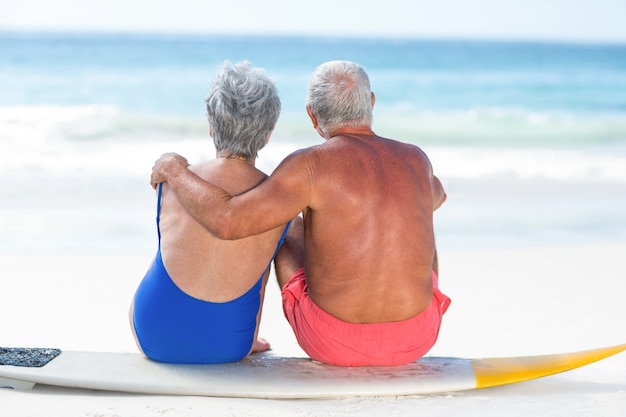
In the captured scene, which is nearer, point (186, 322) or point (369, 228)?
point (369, 228)

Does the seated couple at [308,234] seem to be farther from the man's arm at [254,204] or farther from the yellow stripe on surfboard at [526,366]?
the yellow stripe on surfboard at [526,366]

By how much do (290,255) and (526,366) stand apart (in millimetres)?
926

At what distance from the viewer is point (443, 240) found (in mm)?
6234

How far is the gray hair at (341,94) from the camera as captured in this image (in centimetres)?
298

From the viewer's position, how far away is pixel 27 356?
124 inches

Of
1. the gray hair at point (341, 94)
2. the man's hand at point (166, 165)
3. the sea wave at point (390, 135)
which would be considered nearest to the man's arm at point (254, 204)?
the man's hand at point (166, 165)

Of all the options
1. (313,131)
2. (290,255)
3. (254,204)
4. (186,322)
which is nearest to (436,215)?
(290,255)

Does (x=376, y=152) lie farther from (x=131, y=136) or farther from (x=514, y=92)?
(x=514, y=92)

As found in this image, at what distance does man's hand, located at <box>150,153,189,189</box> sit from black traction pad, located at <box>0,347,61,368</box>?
74cm

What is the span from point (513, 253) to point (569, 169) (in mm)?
5080

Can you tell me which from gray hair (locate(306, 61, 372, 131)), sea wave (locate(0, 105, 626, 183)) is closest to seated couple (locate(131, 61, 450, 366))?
gray hair (locate(306, 61, 372, 131))

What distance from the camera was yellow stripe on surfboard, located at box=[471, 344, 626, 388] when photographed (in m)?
3.04

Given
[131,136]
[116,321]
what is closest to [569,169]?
[131,136]

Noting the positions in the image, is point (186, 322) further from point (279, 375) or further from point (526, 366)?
point (526, 366)
